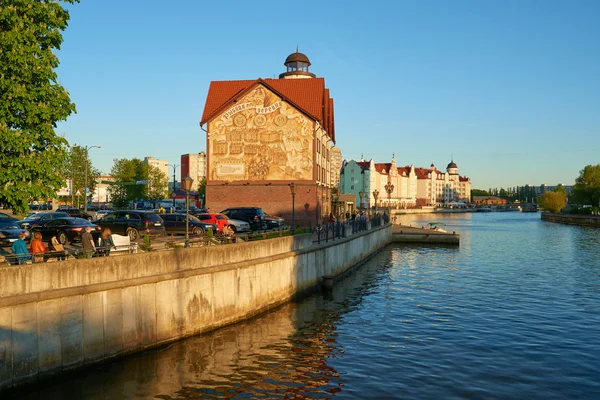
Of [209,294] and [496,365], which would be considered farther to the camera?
[209,294]

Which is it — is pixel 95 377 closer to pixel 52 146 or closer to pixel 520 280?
pixel 52 146

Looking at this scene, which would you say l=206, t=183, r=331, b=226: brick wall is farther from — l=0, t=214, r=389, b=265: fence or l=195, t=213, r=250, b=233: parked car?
l=195, t=213, r=250, b=233: parked car

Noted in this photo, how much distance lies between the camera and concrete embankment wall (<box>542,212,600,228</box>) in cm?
11169

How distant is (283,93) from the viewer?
53.9 m

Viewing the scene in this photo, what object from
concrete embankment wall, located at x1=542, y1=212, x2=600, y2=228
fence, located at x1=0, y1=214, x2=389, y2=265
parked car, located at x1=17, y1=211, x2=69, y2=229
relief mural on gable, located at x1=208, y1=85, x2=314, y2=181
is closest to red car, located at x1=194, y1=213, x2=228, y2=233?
fence, located at x1=0, y1=214, x2=389, y2=265

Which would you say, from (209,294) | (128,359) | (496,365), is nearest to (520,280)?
(496,365)

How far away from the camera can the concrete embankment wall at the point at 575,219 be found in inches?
4397

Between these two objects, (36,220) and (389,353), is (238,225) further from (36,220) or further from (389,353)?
(389,353)

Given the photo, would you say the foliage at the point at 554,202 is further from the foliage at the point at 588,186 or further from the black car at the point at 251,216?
the black car at the point at 251,216

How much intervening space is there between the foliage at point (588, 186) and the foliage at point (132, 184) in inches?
4229

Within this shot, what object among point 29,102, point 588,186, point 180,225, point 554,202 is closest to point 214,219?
point 180,225

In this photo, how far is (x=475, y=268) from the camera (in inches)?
1673

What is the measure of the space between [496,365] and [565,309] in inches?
440

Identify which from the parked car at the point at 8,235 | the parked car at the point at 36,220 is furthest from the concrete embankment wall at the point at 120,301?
the parked car at the point at 36,220
